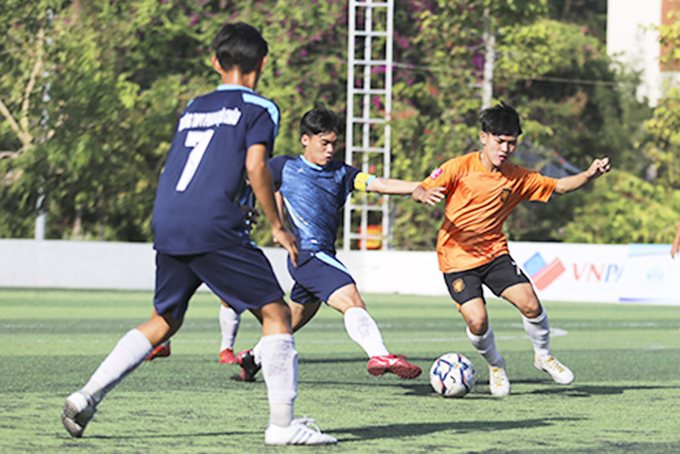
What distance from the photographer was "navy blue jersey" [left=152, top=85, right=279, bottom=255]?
4.38m

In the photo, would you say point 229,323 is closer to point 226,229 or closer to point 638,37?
point 226,229

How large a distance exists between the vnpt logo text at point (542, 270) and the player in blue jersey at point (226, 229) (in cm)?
1449

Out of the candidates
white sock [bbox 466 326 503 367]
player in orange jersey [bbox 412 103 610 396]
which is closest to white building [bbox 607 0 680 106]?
player in orange jersey [bbox 412 103 610 396]

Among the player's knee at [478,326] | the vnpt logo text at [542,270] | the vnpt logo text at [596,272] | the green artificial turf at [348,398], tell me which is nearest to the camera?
the green artificial turf at [348,398]

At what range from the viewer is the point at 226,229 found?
4387 millimetres

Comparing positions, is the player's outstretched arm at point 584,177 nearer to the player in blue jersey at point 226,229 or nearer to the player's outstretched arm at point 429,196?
the player's outstretched arm at point 429,196

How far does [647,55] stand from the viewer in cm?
3903

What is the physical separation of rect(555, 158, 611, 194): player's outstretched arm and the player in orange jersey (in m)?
0.01

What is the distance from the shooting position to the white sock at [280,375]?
14.6ft

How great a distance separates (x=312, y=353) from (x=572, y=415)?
13.1 ft

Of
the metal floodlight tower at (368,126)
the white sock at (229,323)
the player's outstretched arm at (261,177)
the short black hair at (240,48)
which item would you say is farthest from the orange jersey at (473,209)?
the metal floodlight tower at (368,126)

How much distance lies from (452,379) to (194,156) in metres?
2.82

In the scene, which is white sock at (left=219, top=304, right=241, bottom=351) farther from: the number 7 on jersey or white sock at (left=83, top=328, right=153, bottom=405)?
the number 7 on jersey

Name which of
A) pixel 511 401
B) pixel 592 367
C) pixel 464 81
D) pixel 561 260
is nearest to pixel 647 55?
pixel 464 81
